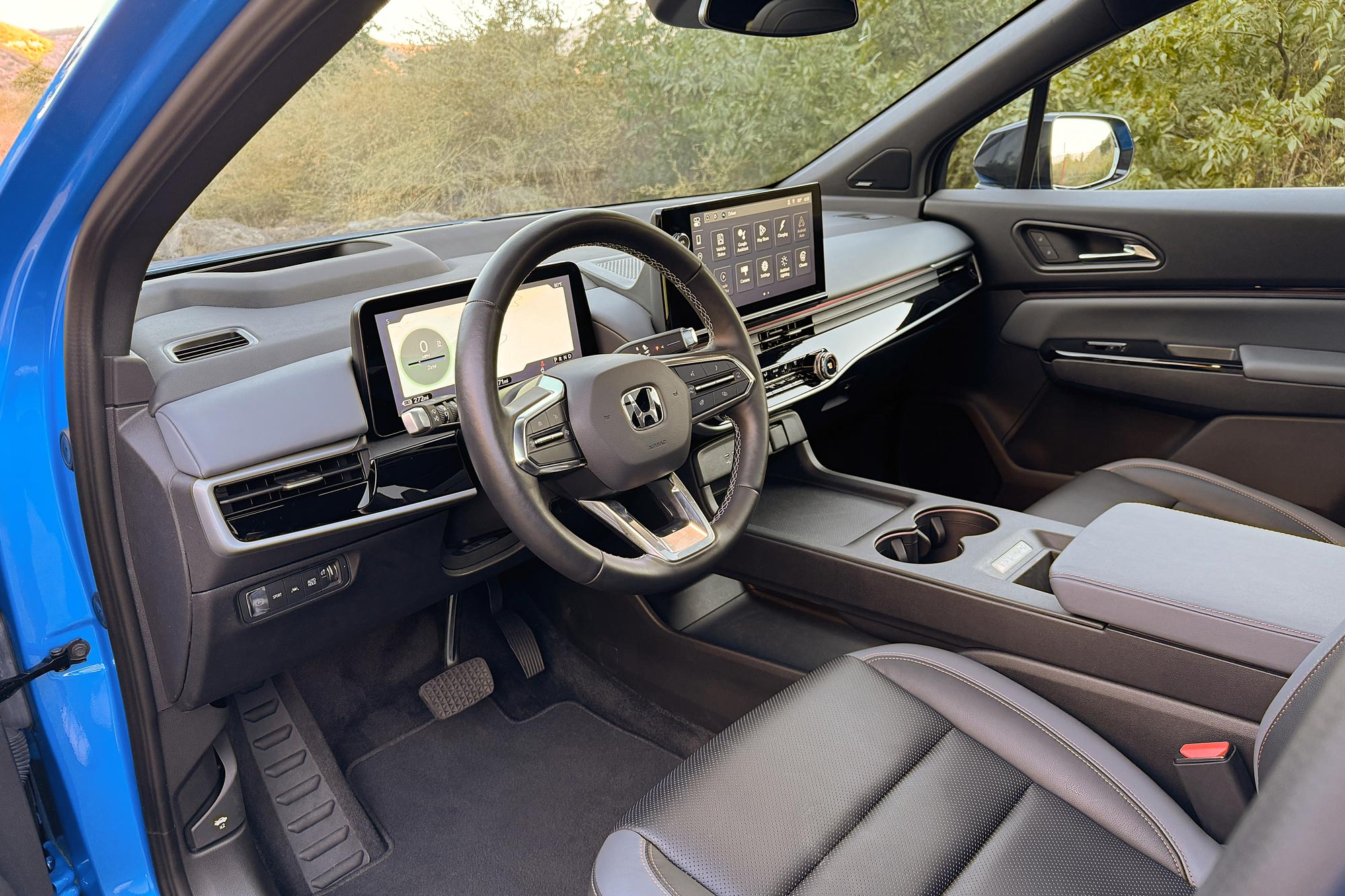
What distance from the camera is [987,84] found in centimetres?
242

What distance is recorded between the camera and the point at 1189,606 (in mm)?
1243

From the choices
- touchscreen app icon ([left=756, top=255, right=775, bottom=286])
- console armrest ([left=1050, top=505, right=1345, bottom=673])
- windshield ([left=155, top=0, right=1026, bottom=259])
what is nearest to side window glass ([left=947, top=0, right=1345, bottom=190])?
windshield ([left=155, top=0, right=1026, bottom=259])

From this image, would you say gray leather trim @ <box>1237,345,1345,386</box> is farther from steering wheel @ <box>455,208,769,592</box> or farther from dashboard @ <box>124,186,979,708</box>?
steering wheel @ <box>455,208,769,592</box>

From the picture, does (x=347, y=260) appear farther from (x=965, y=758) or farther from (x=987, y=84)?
(x=987, y=84)

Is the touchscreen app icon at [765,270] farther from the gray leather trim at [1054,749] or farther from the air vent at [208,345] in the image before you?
the air vent at [208,345]

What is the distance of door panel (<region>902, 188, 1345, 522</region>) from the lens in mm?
2166

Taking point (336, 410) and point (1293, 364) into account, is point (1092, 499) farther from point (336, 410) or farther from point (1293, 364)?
point (336, 410)

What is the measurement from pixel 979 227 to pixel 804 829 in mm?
1964

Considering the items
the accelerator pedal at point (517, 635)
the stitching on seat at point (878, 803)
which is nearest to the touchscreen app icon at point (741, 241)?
the stitching on seat at point (878, 803)

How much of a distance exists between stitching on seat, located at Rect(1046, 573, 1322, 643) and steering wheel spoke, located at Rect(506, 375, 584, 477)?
2.34 feet

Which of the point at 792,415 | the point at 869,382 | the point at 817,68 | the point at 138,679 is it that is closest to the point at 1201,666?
the point at 792,415

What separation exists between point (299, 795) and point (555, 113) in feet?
5.79

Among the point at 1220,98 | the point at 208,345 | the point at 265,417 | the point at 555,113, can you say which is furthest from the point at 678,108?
the point at 265,417

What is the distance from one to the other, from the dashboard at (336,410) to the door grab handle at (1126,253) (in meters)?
0.95
